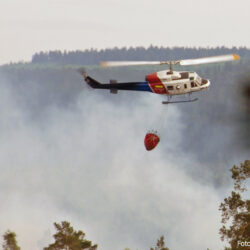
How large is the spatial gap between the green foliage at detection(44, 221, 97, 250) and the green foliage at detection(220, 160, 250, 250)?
1320cm

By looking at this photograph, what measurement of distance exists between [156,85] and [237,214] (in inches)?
604

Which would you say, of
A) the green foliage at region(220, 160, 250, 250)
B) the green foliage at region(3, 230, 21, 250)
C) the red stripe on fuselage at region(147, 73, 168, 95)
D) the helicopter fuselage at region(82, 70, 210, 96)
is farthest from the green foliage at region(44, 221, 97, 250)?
the helicopter fuselage at region(82, 70, 210, 96)

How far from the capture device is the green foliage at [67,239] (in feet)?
325

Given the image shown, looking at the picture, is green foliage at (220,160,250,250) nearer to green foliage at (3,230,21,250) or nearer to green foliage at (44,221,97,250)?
green foliage at (44,221,97,250)

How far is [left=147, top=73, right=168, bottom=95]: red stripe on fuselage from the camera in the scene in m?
107

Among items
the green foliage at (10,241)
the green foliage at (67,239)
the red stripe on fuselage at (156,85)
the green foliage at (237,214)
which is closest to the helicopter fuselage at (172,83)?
the red stripe on fuselage at (156,85)

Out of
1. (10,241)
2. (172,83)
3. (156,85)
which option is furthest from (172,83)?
(10,241)

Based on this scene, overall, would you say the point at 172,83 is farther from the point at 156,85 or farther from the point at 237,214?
the point at 237,214

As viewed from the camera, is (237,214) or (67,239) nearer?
(67,239)

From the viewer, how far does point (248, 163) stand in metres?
104

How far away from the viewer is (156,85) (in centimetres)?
10688

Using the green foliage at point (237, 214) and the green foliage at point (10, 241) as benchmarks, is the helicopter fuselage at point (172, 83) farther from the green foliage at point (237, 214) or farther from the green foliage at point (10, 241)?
the green foliage at point (10, 241)

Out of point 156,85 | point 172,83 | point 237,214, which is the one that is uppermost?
point 156,85

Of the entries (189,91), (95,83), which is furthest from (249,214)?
(95,83)
